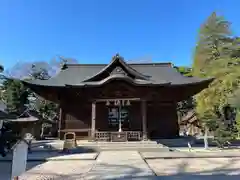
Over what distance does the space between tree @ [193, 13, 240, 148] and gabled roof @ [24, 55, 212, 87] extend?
3.52 metres

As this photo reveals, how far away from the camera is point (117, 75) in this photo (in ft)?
41.2

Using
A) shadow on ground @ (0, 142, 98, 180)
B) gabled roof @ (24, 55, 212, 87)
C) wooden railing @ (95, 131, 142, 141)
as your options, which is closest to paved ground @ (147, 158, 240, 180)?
shadow on ground @ (0, 142, 98, 180)

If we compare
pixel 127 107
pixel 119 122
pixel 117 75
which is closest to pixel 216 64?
pixel 127 107

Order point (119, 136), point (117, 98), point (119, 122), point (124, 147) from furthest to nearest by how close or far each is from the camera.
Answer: point (117, 98) < point (119, 122) < point (119, 136) < point (124, 147)

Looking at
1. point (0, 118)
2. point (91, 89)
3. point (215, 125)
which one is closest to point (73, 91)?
point (91, 89)

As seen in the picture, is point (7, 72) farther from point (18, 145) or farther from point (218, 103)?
point (18, 145)

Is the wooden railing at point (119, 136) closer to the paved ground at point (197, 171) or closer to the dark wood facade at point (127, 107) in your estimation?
the dark wood facade at point (127, 107)

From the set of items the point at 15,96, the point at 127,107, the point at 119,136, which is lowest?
the point at 119,136

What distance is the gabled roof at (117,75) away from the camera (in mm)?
12863

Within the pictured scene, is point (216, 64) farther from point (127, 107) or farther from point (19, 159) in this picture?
point (19, 159)

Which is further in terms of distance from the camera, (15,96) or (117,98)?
(15,96)

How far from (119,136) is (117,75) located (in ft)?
12.5

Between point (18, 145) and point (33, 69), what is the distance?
37083 millimetres

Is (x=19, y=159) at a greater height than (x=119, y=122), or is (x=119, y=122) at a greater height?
(x=119, y=122)
